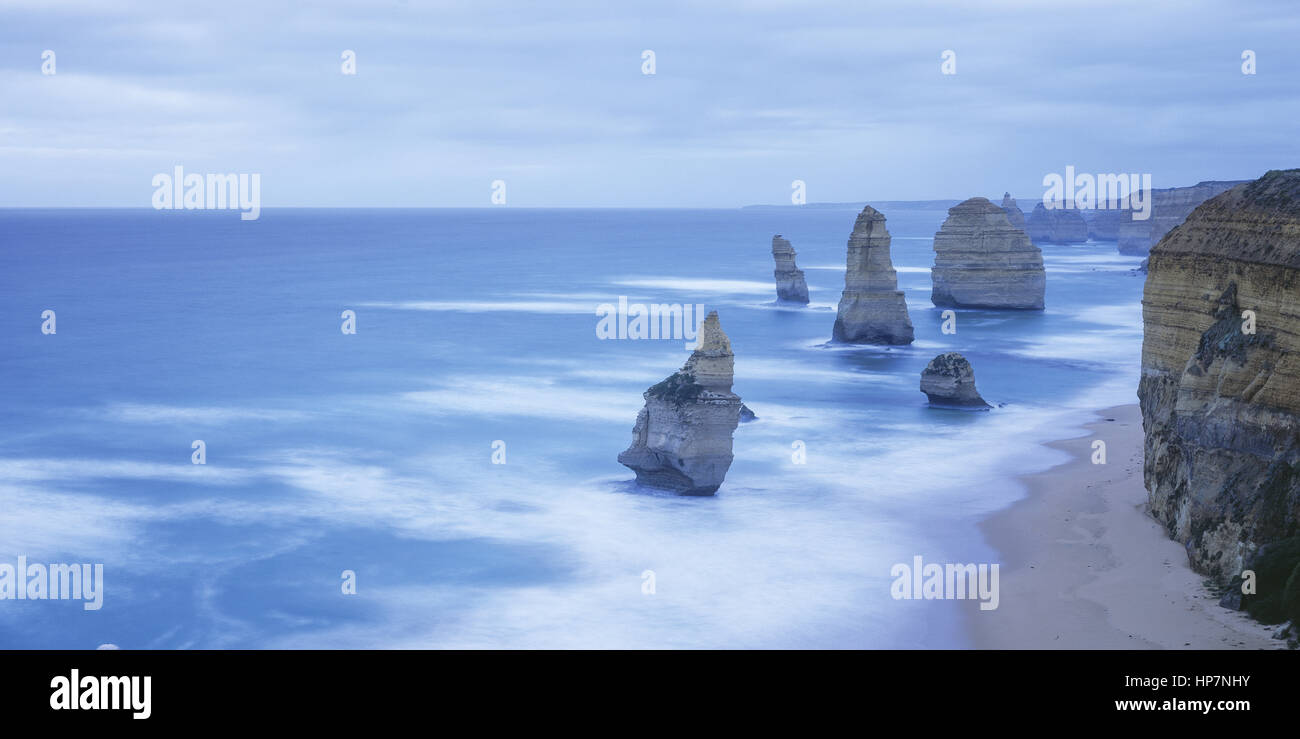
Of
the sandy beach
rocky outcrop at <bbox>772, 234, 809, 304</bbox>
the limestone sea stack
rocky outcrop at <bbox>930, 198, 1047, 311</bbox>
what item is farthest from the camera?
rocky outcrop at <bbox>772, 234, 809, 304</bbox>

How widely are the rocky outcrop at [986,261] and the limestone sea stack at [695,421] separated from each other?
54605 millimetres

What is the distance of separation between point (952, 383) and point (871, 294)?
18664 mm

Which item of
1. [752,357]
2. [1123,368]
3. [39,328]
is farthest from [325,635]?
[39,328]

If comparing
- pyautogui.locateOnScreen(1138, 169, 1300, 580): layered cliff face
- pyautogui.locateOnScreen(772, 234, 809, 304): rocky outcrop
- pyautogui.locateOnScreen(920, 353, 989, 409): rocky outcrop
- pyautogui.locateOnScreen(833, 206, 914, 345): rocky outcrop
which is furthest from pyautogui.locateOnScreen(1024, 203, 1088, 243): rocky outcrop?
pyautogui.locateOnScreen(1138, 169, 1300, 580): layered cliff face

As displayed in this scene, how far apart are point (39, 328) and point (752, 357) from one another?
45.1 meters

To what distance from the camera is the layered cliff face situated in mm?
23031

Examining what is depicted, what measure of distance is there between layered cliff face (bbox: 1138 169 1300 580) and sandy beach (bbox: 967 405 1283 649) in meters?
0.87

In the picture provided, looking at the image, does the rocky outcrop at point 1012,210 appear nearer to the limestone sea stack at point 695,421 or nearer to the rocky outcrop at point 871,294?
the rocky outcrop at point 871,294

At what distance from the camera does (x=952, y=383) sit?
4778cm

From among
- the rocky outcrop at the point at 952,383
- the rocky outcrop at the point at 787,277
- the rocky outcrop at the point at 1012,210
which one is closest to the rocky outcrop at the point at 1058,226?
the rocky outcrop at the point at 1012,210

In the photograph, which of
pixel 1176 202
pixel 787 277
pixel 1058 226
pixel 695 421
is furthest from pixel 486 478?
pixel 1058 226

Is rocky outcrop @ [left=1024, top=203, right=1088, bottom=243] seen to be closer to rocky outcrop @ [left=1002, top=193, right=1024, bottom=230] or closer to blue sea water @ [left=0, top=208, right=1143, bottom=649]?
rocky outcrop @ [left=1002, top=193, right=1024, bottom=230]

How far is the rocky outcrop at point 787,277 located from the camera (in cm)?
9206

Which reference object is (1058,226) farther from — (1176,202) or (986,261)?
(986,261)
